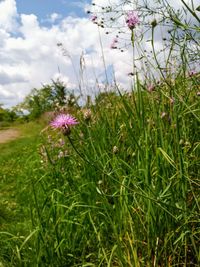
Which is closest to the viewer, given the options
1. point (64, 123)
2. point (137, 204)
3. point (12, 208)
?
point (64, 123)

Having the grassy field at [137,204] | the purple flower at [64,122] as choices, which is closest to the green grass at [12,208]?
the grassy field at [137,204]

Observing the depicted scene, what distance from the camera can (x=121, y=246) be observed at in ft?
8.52

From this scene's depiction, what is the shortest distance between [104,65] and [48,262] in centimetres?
189

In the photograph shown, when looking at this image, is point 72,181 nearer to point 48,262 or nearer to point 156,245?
point 48,262

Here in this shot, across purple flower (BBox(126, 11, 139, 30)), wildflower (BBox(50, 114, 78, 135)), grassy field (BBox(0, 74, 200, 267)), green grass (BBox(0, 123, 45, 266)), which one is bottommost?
green grass (BBox(0, 123, 45, 266))

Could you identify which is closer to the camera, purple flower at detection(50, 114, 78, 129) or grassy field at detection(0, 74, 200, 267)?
purple flower at detection(50, 114, 78, 129)

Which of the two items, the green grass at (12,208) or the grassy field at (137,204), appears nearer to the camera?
→ the grassy field at (137,204)

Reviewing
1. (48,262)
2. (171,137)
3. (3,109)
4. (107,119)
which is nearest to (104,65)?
(107,119)

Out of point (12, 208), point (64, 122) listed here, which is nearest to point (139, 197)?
point (64, 122)

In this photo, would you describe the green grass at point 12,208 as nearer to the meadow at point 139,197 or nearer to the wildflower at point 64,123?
the meadow at point 139,197

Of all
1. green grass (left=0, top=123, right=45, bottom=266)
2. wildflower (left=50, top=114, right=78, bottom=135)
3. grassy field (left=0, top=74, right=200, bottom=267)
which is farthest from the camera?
green grass (left=0, top=123, right=45, bottom=266)

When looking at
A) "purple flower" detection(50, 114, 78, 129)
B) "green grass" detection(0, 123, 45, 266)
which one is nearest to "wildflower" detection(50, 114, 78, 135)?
"purple flower" detection(50, 114, 78, 129)

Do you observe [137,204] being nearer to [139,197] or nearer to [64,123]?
[139,197]

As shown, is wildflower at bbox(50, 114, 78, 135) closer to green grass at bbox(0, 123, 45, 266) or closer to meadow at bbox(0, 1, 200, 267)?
meadow at bbox(0, 1, 200, 267)
